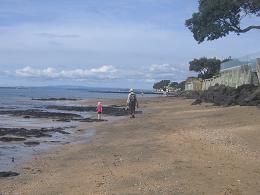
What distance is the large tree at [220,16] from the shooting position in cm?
3634

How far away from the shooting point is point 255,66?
37031 mm

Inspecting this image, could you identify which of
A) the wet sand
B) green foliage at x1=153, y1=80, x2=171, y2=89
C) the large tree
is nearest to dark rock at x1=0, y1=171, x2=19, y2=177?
the wet sand

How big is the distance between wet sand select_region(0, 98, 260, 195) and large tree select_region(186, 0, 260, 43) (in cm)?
1903

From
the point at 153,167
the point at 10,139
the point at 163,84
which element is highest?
the point at 163,84

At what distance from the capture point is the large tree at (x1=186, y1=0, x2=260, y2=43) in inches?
1431

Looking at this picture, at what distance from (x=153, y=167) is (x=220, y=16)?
2695 centimetres

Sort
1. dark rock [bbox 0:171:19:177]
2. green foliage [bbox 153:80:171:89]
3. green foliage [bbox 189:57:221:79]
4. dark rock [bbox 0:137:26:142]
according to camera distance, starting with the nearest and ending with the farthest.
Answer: dark rock [bbox 0:171:19:177]
dark rock [bbox 0:137:26:142]
green foliage [bbox 189:57:221:79]
green foliage [bbox 153:80:171:89]

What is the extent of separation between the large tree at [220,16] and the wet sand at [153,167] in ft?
62.4

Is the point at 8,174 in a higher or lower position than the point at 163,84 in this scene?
lower

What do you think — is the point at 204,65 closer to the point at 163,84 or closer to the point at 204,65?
the point at 204,65

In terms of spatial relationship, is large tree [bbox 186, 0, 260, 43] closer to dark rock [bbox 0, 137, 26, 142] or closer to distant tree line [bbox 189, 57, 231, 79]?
dark rock [bbox 0, 137, 26, 142]

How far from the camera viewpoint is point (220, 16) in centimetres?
3756

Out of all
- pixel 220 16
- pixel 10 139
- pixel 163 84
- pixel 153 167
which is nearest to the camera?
pixel 153 167

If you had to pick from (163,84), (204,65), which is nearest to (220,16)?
(204,65)
